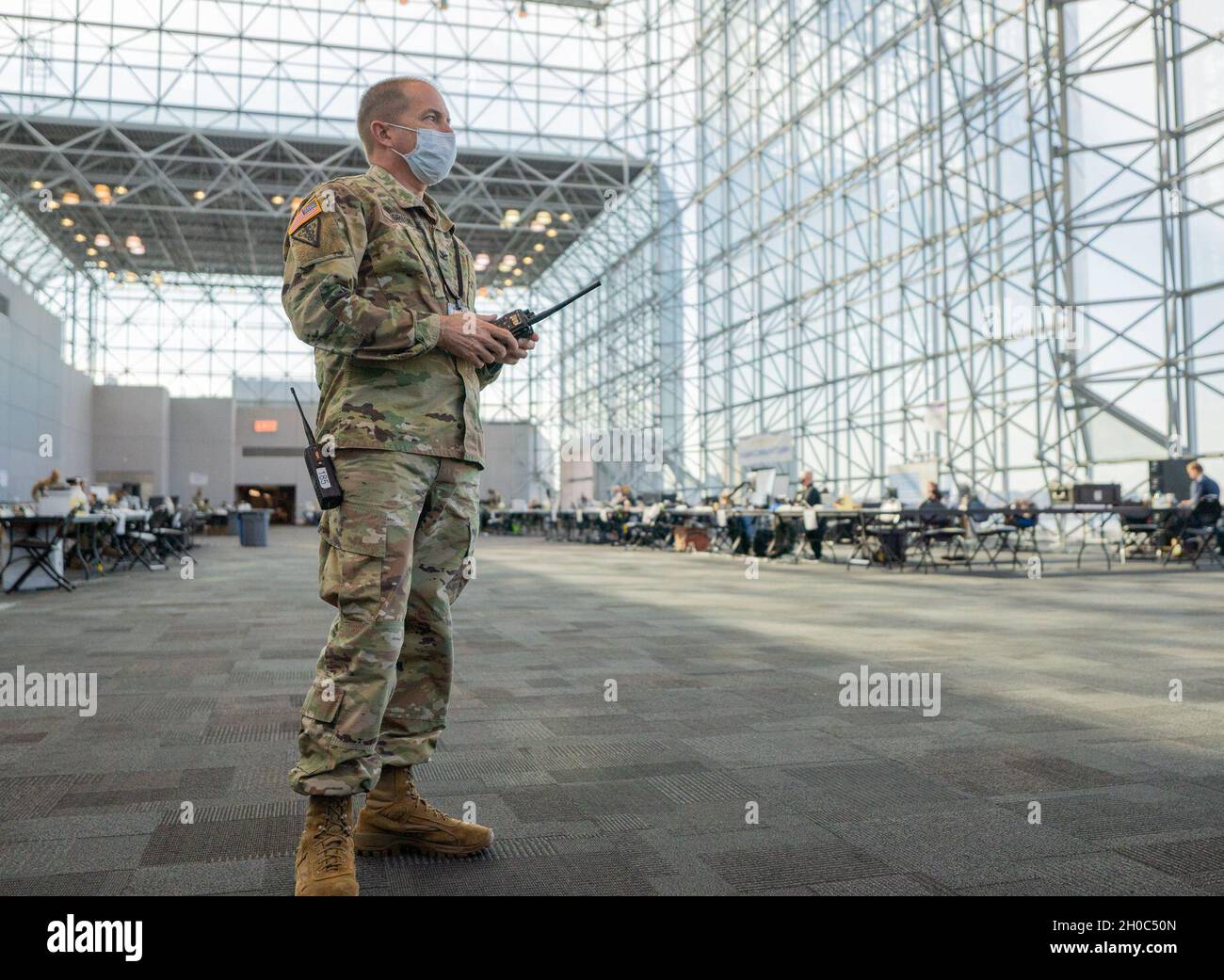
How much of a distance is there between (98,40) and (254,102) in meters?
3.72

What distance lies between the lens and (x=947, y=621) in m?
6.44

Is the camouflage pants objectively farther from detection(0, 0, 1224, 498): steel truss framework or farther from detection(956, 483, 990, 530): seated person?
detection(0, 0, 1224, 498): steel truss framework

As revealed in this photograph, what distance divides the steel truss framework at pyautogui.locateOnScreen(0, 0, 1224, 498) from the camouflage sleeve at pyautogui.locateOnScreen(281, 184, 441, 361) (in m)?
15.3

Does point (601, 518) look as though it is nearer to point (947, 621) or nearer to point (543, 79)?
point (543, 79)

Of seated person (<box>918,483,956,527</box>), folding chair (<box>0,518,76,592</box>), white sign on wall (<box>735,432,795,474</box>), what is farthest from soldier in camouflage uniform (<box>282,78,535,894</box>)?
white sign on wall (<box>735,432,795,474</box>)

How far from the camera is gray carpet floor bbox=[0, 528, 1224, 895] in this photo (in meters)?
2.00

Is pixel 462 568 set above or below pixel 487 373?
below

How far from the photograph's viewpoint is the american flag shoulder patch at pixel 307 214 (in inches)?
77.3

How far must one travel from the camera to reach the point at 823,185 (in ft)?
73.2

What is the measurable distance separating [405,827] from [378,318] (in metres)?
1.08

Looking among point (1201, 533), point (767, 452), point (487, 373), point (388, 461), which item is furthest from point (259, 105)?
point (388, 461)

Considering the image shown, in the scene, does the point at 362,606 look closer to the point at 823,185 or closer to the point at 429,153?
the point at 429,153

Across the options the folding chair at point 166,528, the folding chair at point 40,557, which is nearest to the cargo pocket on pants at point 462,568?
the folding chair at point 40,557

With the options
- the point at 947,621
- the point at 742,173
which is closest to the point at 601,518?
the point at 742,173
